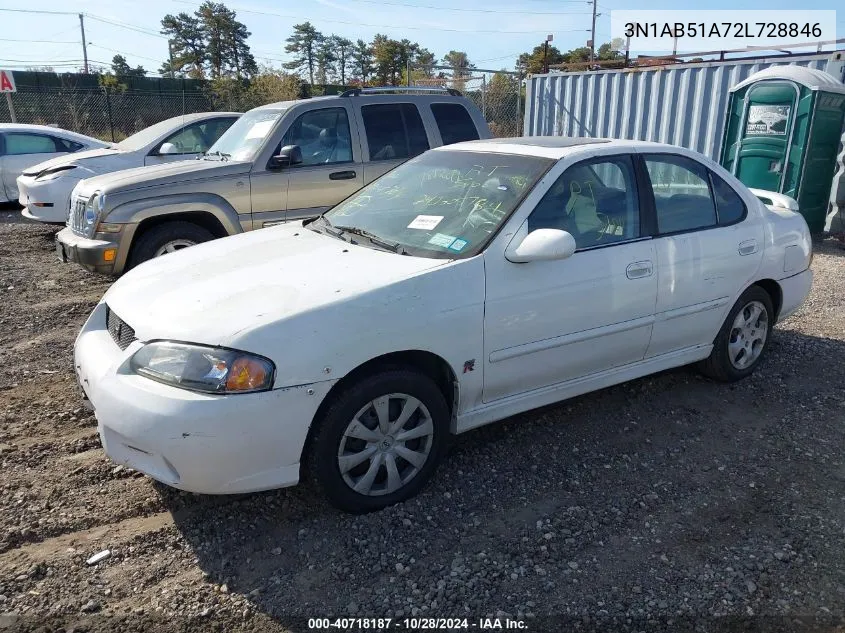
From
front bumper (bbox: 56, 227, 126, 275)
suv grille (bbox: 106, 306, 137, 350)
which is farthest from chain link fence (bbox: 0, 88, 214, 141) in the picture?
suv grille (bbox: 106, 306, 137, 350)

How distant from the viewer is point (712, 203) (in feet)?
14.0

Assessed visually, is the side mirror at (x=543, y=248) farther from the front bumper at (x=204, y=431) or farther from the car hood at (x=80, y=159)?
the car hood at (x=80, y=159)

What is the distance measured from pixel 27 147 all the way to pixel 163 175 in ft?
22.4

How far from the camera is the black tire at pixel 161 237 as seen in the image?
5922 millimetres

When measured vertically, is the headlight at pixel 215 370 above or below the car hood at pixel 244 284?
below

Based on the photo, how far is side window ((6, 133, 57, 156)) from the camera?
436 inches

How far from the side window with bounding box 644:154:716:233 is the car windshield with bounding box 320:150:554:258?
820 millimetres

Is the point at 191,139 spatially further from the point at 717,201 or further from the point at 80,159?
the point at 717,201

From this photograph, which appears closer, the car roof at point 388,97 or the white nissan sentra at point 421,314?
the white nissan sentra at point 421,314

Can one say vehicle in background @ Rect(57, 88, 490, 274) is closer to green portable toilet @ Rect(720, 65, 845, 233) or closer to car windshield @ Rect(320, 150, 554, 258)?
car windshield @ Rect(320, 150, 554, 258)

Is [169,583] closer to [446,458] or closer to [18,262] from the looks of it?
[446,458]

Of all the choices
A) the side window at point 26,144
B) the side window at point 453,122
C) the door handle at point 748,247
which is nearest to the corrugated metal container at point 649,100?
the side window at point 453,122

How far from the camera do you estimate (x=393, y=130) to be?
23.1 ft

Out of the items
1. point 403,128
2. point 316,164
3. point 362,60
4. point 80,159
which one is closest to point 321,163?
point 316,164
